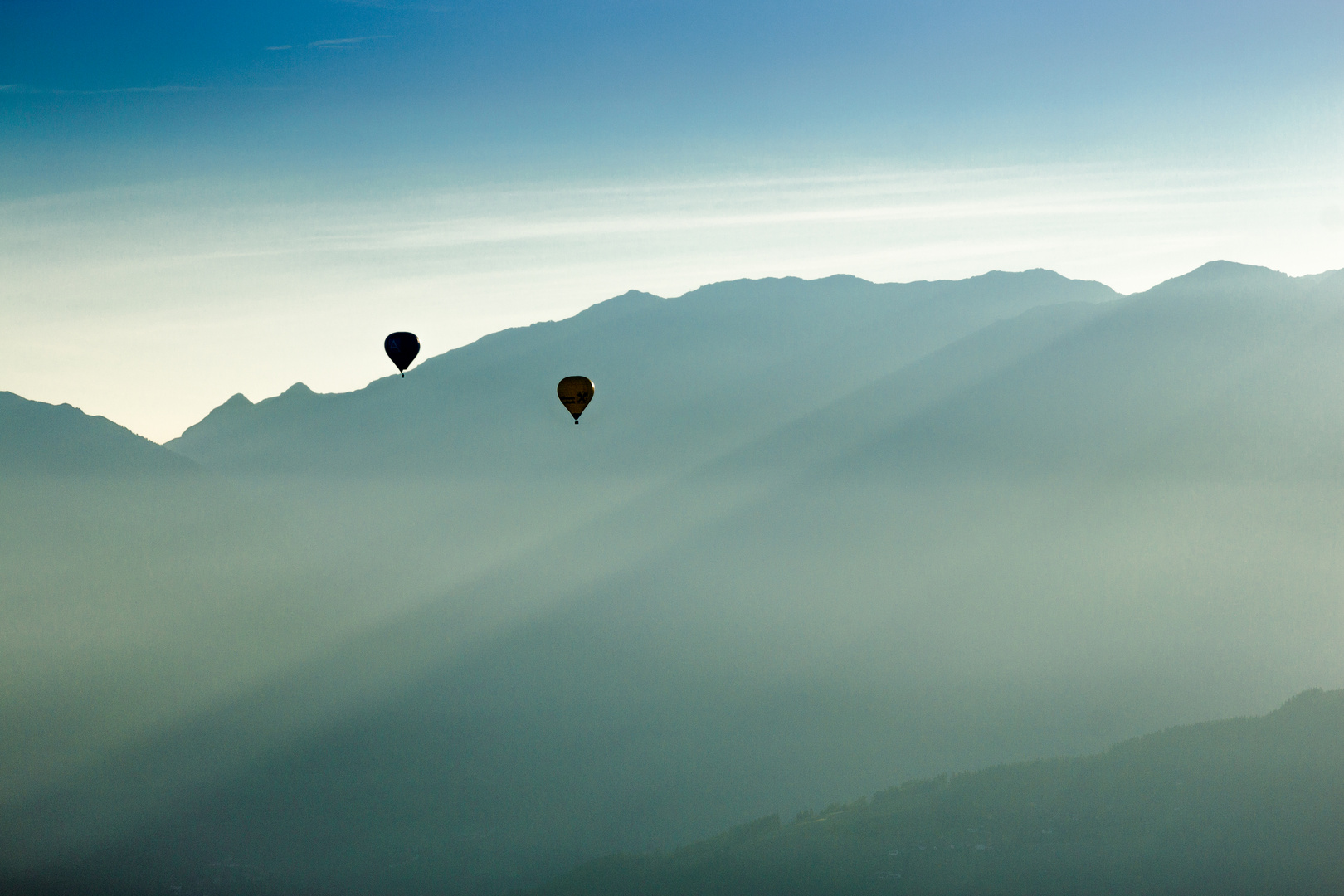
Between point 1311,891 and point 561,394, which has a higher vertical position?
point 561,394

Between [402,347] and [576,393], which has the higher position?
[402,347]

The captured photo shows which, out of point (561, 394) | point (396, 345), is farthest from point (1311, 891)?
point (396, 345)

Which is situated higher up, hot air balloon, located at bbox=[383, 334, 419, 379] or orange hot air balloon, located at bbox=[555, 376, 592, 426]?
hot air balloon, located at bbox=[383, 334, 419, 379]

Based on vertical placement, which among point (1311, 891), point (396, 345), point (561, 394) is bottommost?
point (1311, 891)

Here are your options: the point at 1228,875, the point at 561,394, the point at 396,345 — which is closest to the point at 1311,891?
the point at 1228,875

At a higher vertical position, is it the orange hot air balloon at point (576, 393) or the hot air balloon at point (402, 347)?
the hot air balloon at point (402, 347)

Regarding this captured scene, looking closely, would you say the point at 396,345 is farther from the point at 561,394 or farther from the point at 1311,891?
the point at 1311,891

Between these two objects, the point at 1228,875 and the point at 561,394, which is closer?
the point at 561,394
